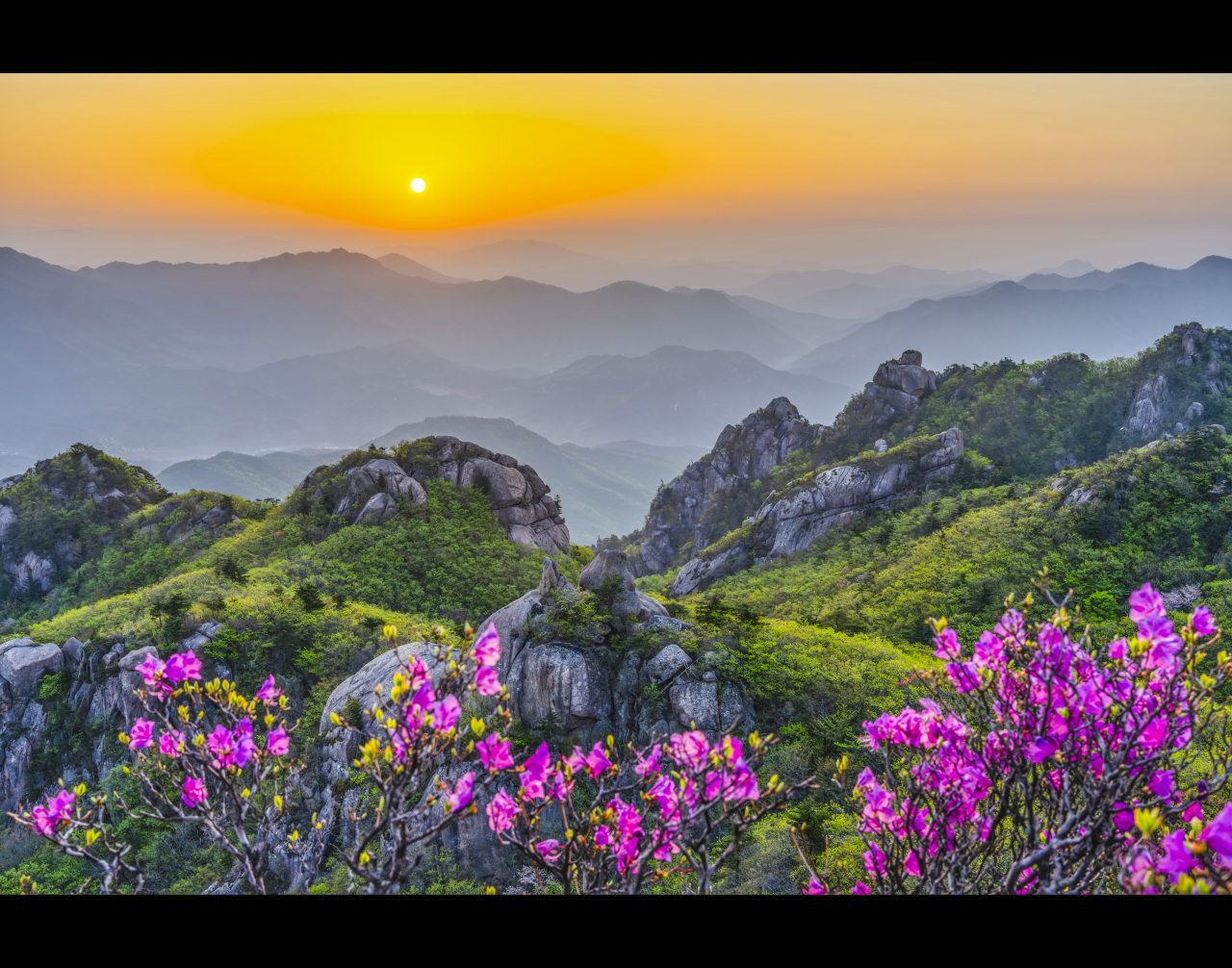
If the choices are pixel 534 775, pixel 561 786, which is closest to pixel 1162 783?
pixel 561 786

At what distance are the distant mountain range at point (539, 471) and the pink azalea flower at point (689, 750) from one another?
180 ft

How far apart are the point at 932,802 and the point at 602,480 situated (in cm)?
8237

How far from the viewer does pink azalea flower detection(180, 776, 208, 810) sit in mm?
2357

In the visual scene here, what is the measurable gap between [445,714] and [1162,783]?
2.57 m

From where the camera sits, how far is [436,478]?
1445cm

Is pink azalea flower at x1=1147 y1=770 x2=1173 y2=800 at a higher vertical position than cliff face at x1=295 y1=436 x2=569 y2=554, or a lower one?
lower

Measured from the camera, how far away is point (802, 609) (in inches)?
474

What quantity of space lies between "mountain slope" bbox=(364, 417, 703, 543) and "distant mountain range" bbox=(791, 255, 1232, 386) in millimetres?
45063

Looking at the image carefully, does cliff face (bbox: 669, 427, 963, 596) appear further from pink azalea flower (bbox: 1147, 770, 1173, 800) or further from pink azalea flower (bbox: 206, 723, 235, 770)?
pink azalea flower (bbox: 206, 723, 235, 770)

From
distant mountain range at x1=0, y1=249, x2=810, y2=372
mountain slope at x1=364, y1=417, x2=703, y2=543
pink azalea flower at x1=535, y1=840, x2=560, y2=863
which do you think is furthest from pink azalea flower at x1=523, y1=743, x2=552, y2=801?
distant mountain range at x1=0, y1=249, x2=810, y2=372

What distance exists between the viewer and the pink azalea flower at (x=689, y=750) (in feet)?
7.32

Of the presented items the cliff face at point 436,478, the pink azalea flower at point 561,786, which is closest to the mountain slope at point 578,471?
the cliff face at point 436,478
